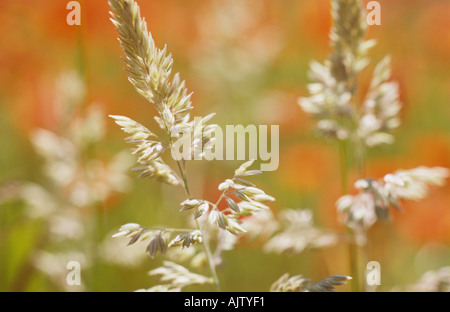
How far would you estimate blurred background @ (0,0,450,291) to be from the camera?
1.00 meters

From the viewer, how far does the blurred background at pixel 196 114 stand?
39.4 inches

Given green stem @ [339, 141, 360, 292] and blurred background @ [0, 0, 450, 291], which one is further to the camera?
blurred background @ [0, 0, 450, 291]

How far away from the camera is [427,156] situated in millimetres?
1266

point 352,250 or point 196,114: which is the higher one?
point 196,114

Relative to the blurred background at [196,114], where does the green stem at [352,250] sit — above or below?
below

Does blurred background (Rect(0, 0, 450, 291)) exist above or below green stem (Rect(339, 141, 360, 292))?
above

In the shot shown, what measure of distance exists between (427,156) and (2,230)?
93 centimetres

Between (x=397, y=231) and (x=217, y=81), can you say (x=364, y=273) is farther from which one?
(x=217, y=81)

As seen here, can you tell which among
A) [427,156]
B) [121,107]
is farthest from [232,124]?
[427,156]

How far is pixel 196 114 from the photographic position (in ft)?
5.55

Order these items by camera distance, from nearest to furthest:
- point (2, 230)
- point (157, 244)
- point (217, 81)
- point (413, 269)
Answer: point (157, 244), point (2, 230), point (413, 269), point (217, 81)

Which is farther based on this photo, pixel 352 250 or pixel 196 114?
pixel 196 114

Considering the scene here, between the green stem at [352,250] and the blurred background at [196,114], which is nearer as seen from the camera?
the green stem at [352,250]
